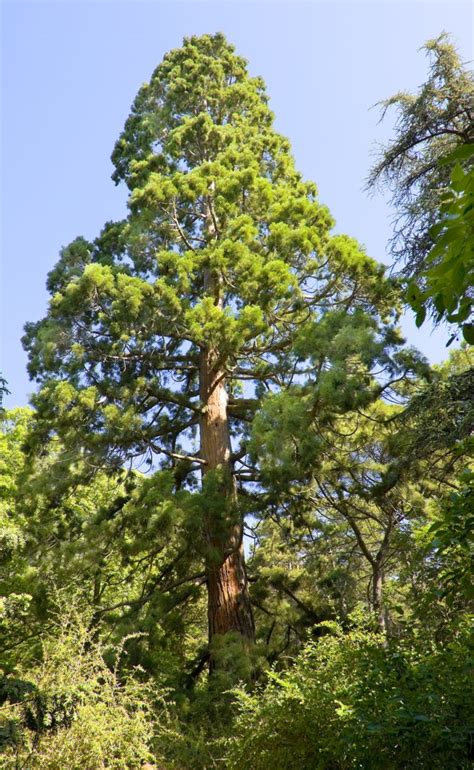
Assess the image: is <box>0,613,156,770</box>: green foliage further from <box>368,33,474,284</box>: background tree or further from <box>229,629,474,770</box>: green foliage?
<box>368,33,474,284</box>: background tree

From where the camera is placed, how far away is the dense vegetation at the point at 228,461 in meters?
5.26

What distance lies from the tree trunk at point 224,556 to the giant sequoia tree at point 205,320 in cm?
2

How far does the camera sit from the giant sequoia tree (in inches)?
332

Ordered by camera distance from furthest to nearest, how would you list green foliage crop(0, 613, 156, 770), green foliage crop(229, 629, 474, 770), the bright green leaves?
green foliage crop(0, 613, 156, 770)
green foliage crop(229, 629, 474, 770)
the bright green leaves

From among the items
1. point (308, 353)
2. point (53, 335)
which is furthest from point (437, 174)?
point (53, 335)

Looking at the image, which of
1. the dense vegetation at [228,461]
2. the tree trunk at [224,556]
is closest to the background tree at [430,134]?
the dense vegetation at [228,461]

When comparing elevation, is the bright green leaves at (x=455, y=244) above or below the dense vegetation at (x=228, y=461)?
below

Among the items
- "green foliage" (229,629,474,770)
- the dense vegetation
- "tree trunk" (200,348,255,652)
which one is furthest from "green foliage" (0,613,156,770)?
"tree trunk" (200,348,255,652)

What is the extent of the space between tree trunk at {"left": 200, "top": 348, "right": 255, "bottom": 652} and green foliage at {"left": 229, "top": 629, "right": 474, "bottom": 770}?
2.95m

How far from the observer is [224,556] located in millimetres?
8320

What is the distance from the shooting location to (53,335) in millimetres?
8906

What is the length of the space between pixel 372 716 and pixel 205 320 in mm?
5943

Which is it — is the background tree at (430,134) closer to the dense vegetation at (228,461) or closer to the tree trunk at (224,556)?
the dense vegetation at (228,461)

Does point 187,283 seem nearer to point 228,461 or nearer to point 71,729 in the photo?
point 228,461
